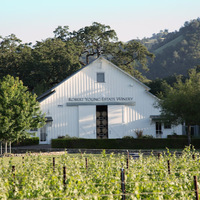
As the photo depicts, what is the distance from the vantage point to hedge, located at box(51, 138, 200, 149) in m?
37.2

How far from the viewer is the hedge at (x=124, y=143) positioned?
3725 cm

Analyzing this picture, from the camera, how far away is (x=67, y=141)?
124ft

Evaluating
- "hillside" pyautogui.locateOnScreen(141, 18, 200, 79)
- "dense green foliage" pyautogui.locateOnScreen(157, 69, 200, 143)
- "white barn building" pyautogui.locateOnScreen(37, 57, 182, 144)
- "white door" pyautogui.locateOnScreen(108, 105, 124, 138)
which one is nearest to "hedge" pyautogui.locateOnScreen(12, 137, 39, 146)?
"white barn building" pyautogui.locateOnScreen(37, 57, 182, 144)

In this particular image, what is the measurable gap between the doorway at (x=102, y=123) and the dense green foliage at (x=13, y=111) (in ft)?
37.0

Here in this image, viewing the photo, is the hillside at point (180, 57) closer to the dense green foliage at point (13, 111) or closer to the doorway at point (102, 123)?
the doorway at point (102, 123)

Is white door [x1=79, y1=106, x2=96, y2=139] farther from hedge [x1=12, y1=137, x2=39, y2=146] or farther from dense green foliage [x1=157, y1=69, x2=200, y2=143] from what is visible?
dense green foliage [x1=157, y1=69, x2=200, y2=143]

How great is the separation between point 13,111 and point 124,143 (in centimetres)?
1027

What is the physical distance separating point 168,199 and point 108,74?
32.5 metres

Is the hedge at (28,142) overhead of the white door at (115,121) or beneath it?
beneath

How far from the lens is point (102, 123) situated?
145 feet

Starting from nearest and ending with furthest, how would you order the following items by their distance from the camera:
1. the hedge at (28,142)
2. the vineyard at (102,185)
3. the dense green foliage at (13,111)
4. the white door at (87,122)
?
the vineyard at (102,185) → the dense green foliage at (13,111) → the hedge at (28,142) → the white door at (87,122)

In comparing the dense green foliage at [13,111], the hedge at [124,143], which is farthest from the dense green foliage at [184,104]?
the dense green foliage at [13,111]

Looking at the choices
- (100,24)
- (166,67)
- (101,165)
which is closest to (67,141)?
(101,165)

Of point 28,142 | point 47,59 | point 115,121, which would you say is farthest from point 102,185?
point 47,59
